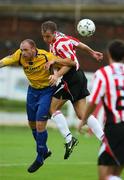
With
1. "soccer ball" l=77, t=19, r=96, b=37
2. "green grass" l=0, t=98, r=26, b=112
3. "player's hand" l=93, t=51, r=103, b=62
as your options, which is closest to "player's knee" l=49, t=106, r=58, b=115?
"player's hand" l=93, t=51, r=103, b=62

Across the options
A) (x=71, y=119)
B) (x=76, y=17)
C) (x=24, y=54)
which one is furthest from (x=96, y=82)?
(x=76, y=17)

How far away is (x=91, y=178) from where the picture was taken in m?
13.2

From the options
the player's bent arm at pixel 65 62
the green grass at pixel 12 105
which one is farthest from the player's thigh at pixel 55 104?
the green grass at pixel 12 105

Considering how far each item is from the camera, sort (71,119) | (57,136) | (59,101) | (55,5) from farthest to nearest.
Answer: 1. (55,5)
2. (71,119)
3. (57,136)
4. (59,101)

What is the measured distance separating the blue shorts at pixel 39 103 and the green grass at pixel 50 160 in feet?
3.40

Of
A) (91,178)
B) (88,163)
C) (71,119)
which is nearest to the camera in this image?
(91,178)

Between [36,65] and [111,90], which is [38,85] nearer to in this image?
[36,65]

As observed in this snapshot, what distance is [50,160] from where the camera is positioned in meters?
16.1

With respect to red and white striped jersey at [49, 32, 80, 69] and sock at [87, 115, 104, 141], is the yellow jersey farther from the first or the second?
sock at [87, 115, 104, 141]

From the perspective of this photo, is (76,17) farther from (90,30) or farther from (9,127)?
(90,30)

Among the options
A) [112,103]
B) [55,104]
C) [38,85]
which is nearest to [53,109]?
[55,104]

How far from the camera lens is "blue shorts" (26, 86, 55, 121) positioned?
13.5m

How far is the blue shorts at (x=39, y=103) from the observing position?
13.5 metres

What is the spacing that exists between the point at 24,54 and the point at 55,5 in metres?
24.3
